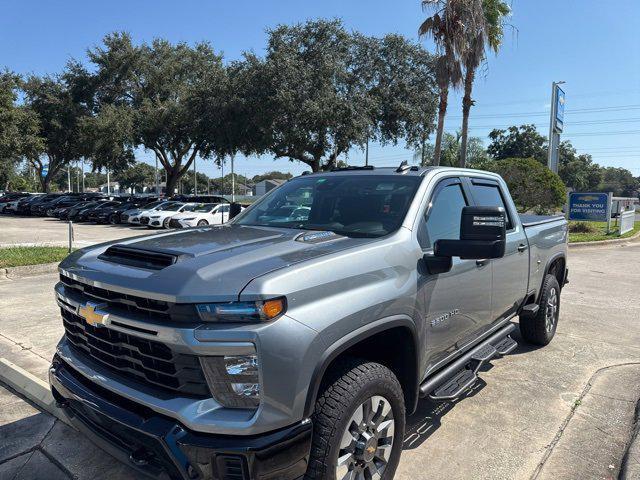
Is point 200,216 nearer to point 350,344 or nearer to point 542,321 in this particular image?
point 542,321

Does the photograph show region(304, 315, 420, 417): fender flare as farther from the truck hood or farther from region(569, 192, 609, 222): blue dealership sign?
region(569, 192, 609, 222): blue dealership sign

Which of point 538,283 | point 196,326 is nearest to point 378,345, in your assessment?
point 196,326

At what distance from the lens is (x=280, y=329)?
214cm

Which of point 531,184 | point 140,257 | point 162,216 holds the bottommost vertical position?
point 162,216

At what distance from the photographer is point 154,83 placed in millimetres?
34344

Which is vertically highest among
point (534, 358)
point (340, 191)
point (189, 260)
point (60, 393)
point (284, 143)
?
point (284, 143)

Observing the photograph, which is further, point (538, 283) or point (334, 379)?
point (538, 283)

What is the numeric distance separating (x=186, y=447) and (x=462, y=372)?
224 cm

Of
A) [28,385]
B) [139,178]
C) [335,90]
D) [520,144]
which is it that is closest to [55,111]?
[335,90]

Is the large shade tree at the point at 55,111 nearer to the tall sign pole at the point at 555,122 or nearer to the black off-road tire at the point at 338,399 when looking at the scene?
the tall sign pole at the point at 555,122

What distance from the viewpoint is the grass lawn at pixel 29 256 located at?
962 centimetres

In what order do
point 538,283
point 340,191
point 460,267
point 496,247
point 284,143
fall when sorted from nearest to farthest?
point 496,247
point 460,267
point 340,191
point 538,283
point 284,143

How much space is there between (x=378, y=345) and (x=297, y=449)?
2.95 ft

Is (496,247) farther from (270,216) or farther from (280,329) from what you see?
(270,216)
